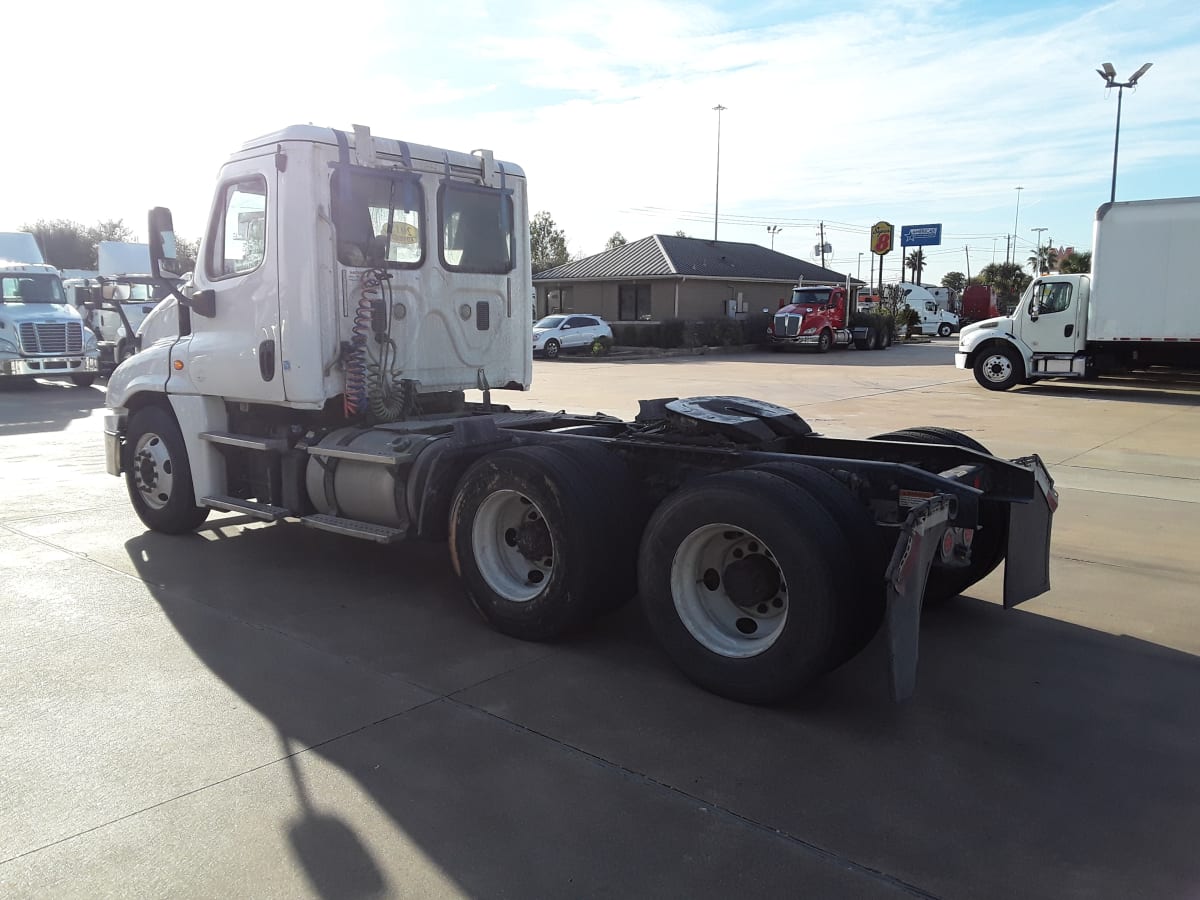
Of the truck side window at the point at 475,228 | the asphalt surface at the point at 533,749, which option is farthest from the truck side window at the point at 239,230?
the asphalt surface at the point at 533,749

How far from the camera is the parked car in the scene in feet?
114

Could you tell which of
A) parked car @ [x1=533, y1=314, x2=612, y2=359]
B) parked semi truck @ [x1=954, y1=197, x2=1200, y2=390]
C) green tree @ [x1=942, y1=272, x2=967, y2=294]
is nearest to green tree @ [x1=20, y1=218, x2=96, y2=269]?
parked car @ [x1=533, y1=314, x2=612, y2=359]

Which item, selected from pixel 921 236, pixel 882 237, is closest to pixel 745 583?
pixel 882 237

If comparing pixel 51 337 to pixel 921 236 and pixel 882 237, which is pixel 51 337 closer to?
pixel 882 237

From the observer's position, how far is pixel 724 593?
15.2 ft

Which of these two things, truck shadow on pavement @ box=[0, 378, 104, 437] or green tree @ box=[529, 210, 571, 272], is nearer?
truck shadow on pavement @ box=[0, 378, 104, 437]

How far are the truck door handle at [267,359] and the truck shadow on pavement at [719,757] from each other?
5.21 ft

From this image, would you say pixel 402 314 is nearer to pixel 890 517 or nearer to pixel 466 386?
pixel 466 386

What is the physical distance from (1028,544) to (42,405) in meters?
19.0

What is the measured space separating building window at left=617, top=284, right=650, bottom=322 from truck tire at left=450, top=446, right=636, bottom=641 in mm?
39848

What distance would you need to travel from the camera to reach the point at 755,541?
4.51m

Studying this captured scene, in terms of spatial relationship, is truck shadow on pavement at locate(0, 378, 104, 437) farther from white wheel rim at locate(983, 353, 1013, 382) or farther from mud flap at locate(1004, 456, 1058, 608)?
white wheel rim at locate(983, 353, 1013, 382)

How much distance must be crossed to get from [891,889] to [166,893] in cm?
233

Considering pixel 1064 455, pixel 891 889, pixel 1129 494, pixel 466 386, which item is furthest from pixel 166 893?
pixel 1064 455
